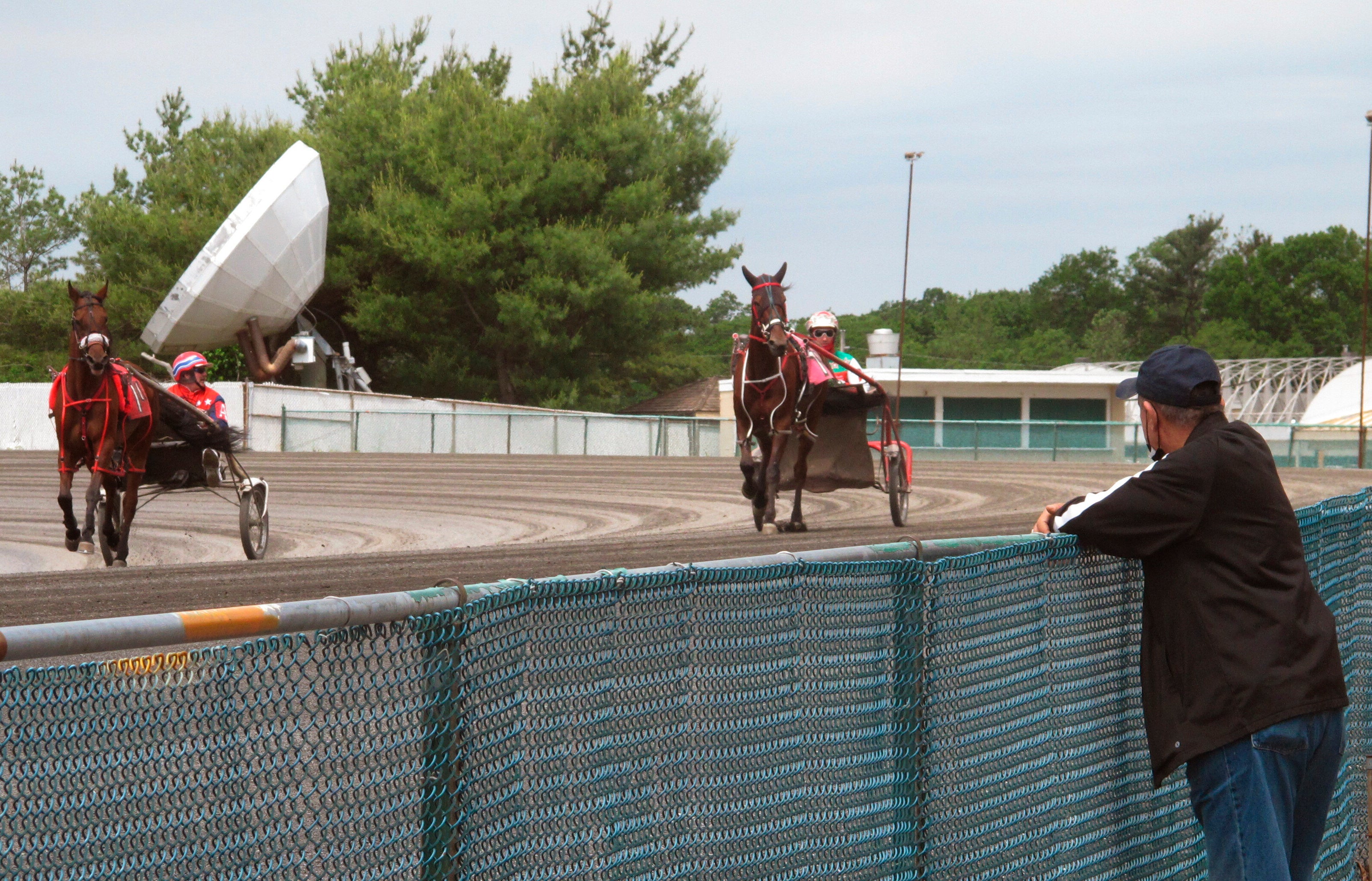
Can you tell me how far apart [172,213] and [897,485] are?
132 feet

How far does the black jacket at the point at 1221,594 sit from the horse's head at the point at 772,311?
29.1 feet

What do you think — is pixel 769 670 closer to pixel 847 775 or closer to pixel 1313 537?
pixel 847 775

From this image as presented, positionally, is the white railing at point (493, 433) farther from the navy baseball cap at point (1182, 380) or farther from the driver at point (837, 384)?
the navy baseball cap at point (1182, 380)

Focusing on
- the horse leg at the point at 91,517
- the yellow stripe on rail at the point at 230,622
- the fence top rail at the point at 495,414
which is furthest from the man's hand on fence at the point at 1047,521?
the fence top rail at the point at 495,414

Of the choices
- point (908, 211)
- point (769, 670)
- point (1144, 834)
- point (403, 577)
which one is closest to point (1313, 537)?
point (1144, 834)

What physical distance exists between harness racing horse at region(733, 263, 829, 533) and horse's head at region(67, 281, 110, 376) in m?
5.27

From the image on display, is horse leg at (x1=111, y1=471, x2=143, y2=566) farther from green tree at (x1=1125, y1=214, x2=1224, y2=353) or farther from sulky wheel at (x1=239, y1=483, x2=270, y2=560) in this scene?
green tree at (x1=1125, y1=214, x2=1224, y2=353)

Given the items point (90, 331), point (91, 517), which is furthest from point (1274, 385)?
point (90, 331)

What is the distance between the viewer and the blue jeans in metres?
3.49

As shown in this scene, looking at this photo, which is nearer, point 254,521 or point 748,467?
point 748,467

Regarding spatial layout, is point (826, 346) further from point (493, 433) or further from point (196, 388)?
point (493, 433)

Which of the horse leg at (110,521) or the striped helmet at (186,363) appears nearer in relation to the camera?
the horse leg at (110,521)

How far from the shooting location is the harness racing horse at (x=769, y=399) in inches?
504

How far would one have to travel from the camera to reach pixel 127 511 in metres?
13.1
